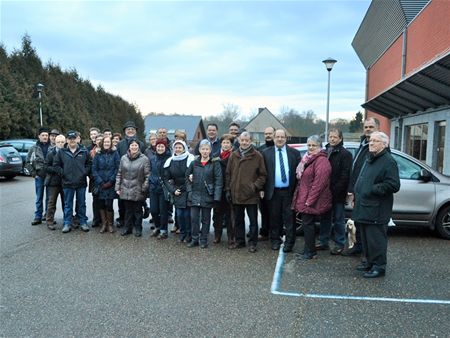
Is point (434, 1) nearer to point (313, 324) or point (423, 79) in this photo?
point (423, 79)

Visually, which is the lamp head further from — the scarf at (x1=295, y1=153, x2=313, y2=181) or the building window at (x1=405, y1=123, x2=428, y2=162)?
the scarf at (x1=295, y1=153, x2=313, y2=181)

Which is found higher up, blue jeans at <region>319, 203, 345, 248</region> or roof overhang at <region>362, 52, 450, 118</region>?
roof overhang at <region>362, 52, 450, 118</region>

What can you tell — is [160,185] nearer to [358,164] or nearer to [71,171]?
[71,171]

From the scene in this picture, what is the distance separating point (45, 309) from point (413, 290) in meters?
4.19

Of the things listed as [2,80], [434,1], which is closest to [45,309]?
[434,1]

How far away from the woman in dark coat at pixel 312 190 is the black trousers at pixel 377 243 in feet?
2.56

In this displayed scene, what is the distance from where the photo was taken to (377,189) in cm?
502

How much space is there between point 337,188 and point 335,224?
65 cm

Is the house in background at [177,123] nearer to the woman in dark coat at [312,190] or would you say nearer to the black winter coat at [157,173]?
the black winter coat at [157,173]

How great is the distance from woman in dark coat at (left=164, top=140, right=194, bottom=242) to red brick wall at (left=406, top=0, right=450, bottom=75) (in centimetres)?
990

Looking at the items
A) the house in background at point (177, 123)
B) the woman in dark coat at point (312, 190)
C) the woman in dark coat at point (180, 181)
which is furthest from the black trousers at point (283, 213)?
the house in background at point (177, 123)

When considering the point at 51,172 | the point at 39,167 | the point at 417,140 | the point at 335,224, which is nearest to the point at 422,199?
the point at 335,224

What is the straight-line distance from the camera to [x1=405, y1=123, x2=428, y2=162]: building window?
16469mm

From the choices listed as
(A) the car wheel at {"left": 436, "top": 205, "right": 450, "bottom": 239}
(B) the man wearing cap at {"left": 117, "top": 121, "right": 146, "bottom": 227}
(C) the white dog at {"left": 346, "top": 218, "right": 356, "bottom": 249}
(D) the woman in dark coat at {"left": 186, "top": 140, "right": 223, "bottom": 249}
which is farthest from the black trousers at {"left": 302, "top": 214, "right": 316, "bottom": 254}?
(B) the man wearing cap at {"left": 117, "top": 121, "right": 146, "bottom": 227}
